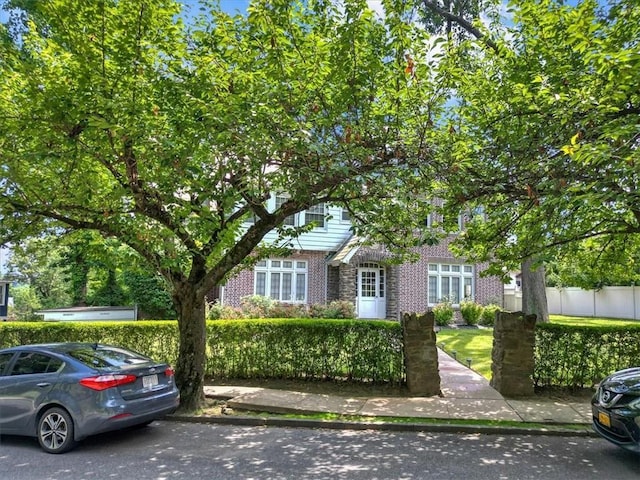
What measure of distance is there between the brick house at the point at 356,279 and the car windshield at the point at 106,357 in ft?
45.7

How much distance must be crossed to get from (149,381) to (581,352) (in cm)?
797

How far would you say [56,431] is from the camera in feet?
20.8

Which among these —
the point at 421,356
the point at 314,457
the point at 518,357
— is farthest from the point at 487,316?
the point at 314,457

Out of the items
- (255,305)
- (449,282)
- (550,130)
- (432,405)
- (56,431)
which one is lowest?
(432,405)

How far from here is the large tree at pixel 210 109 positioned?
6.28 meters

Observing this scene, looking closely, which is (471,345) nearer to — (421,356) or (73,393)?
(421,356)

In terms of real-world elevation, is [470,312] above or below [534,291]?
below

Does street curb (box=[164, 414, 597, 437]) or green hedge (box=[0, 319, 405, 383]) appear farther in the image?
green hedge (box=[0, 319, 405, 383])

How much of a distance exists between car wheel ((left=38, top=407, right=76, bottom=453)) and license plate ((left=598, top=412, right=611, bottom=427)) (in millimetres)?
6614

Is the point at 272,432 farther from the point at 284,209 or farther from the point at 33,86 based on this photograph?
the point at 33,86

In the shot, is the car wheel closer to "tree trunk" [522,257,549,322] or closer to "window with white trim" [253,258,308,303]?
"tree trunk" [522,257,549,322]

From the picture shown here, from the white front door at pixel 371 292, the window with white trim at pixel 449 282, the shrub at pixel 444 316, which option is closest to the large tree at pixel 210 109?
the shrub at pixel 444 316

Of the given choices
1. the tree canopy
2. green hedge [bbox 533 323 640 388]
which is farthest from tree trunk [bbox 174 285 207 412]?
green hedge [bbox 533 323 640 388]

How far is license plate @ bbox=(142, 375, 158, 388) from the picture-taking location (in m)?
6.84
